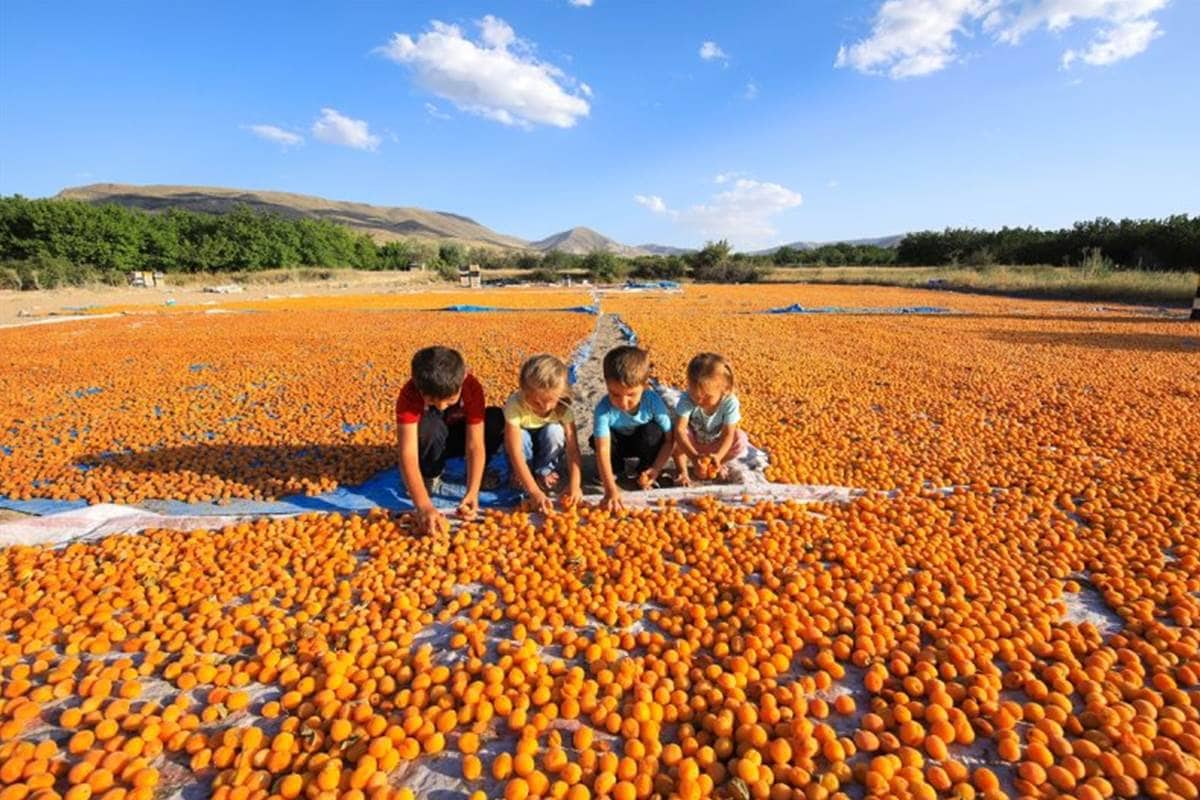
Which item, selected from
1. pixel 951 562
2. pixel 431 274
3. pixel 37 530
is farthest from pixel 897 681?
pixel 431 274

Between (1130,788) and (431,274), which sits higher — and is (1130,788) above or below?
below

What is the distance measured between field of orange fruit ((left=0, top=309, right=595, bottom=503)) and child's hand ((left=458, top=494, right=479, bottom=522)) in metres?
1.15

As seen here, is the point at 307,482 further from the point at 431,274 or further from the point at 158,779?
the point at 431,274

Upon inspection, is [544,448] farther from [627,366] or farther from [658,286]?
[658,286]

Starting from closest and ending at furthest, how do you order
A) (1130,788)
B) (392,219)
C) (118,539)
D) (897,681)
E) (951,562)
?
(1130,788), (897,681), (951,562), (118,539), (392,219)

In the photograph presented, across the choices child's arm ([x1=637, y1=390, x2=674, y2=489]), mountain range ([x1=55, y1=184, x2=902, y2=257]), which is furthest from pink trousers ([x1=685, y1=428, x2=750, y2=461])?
mountain range ([x1=55, y1=184, x2=902, y2=257])

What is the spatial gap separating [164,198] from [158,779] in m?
135

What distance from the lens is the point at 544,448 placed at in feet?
11.9

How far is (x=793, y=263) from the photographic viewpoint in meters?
56.6

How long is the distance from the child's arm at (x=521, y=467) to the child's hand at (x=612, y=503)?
315mm

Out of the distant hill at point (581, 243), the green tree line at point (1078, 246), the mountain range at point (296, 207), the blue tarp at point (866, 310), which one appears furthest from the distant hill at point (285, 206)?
the blue tarp at point (866, 310)

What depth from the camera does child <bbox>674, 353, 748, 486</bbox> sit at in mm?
3395

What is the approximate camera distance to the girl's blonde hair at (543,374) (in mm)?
3112

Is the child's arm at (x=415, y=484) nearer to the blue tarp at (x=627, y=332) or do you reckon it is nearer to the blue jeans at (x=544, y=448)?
the blue jeans at (x=544, y=448)
